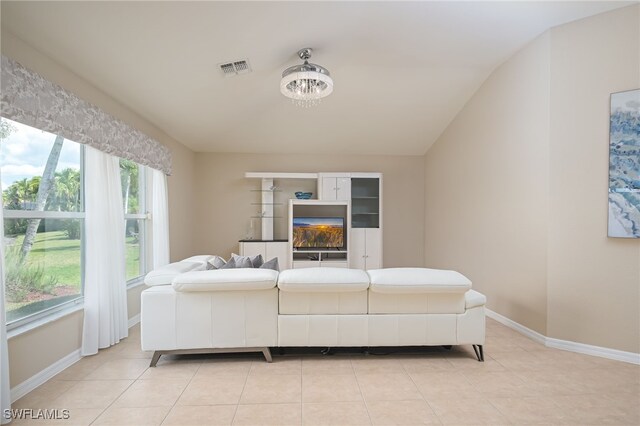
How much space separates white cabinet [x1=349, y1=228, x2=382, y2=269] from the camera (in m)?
5.69

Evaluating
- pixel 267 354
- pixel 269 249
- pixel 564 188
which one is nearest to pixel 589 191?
pixel 564 188

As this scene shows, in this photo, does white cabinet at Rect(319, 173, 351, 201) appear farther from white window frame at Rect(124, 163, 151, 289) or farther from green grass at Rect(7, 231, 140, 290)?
green grass at Rect(7, 231, 140, 290)

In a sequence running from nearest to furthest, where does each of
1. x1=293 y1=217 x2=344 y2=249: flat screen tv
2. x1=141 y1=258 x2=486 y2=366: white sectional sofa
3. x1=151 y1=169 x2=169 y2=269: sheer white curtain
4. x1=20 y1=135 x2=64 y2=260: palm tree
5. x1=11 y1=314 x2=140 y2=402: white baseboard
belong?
x1=11 y1=314 x2=140 y2=402: white baseboard < x1=20 y1=135 x2=64 y2=260: palm tree < x1=141 y1=258 x2=486 y2=366: white sectional sofa < x1=151 y1=169 x2=169 y2=269: sheer white curtain < x1=293 y1=217 x2=344 y2=249: flat screen tv

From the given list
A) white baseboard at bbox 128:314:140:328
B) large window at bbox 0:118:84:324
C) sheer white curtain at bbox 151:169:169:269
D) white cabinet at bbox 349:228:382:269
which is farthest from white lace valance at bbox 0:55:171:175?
white cabinet at bbox 349:228:382:269

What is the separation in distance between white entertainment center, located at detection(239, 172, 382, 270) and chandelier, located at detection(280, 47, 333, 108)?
2.44 metres

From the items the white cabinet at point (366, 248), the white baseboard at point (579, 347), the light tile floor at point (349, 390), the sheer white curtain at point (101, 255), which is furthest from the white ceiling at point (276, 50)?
the white baseboard at point (579, 347)

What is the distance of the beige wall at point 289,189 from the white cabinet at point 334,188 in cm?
40

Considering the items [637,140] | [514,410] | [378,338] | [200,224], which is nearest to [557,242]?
[637,140]

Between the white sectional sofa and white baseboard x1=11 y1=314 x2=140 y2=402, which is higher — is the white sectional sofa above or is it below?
above

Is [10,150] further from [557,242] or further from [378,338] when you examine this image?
[557,242]

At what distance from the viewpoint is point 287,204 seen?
602 centimetres

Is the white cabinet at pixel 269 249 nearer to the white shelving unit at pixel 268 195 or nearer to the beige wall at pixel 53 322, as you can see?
the white shelving unit at pixel 268 195

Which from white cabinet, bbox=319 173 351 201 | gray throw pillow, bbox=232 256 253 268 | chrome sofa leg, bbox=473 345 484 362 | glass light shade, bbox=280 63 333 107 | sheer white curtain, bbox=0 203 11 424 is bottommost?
chrome sofa leg, bbox=473 345 484 362

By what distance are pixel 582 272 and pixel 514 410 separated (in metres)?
1.60
